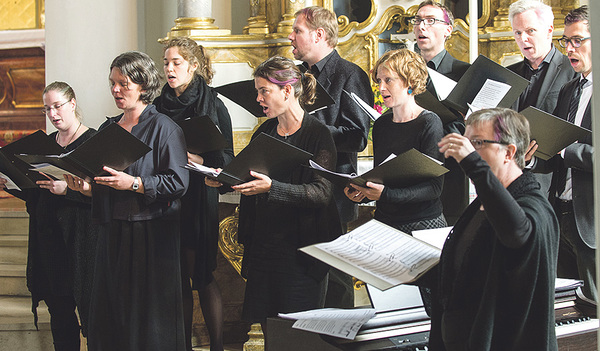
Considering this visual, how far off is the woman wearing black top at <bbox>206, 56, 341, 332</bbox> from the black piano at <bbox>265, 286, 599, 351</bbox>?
76 cm

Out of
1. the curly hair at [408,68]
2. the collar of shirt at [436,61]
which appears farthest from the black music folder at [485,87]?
the collar of shirt at [436,61]

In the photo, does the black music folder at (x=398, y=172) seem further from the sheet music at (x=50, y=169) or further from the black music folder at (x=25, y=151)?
the black music folder at (x=25, y=151)

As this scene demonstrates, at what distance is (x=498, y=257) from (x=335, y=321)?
539mm

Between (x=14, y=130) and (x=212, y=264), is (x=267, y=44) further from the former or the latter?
(x=14, y=130)

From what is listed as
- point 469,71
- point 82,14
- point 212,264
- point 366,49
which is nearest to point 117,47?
point 82,14

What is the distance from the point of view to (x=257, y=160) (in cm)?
305

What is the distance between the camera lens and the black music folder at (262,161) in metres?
2.97

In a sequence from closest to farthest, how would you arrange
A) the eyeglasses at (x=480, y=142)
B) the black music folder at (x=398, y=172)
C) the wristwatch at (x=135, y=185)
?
the eyeglasses at (x=480, y=142)
the black music folder at (x=398, y=172)
the wristwatch at (x=135, y=185)

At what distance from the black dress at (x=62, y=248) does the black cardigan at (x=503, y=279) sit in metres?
2.39

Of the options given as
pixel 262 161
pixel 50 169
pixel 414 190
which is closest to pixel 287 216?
pixel 262 161

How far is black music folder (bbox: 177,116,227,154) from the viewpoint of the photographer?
3.50 m

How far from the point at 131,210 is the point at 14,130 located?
487 centimetres

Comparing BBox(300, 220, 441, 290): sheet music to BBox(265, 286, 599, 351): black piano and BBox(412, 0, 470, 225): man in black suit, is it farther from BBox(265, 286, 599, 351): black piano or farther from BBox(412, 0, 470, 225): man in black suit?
BBox(412, 0, 470, 225): man in black suit

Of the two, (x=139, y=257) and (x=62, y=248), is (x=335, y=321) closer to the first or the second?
(x=139, y=257)
